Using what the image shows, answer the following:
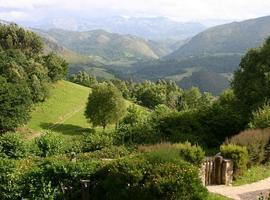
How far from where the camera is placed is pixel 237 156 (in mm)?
22312

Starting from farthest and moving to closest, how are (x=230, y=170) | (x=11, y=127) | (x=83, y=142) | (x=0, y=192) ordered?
(x=11, y=127) < (x=83, y=142) < (x=230, y=170) < (x=0, y=192)

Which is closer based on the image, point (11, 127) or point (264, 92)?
point (264, 92)

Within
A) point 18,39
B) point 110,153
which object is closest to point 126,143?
point 110,153

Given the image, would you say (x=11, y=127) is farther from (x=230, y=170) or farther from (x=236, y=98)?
(x=230, y=170)

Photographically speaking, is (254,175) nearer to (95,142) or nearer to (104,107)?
(95,142)

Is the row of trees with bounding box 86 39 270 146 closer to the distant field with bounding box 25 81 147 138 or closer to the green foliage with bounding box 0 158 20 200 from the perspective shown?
the green foliage with bounding box 0 158 20 200

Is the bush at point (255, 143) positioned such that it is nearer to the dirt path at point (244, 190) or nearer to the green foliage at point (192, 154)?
the dirt path at point (244, 190)

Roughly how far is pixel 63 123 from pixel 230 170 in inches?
2409

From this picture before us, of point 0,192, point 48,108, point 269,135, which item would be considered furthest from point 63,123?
point 0,192

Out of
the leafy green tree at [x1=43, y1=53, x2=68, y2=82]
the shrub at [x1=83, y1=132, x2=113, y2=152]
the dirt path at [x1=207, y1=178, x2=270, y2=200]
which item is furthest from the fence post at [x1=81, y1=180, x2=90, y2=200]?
the leafy green tree at [x1=43, y1=53, x2=68, y2=82]

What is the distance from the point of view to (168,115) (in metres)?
36.5

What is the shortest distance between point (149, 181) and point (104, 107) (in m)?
60.1

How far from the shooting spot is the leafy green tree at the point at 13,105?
228ft

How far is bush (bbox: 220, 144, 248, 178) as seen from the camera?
73.2ft
